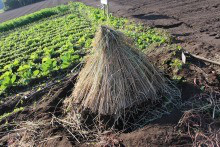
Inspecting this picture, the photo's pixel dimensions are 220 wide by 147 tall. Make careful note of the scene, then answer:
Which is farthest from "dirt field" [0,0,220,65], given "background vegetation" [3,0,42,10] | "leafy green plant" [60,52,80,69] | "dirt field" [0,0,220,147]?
"background vegetation" [3,0,42,10]

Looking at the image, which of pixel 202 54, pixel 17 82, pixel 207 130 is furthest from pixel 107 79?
pixel 17 82

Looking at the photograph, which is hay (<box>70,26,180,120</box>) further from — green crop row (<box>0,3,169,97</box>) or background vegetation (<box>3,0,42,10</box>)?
background vegetation (<box>3,0,42,10</box>)

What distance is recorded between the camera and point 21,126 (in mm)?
4227

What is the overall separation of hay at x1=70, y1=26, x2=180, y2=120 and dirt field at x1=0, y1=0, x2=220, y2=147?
0.50 metres

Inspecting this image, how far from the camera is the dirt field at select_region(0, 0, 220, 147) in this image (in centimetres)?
321

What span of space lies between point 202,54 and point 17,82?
491cm

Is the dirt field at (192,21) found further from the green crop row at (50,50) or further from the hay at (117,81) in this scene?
the hay at (117,81)

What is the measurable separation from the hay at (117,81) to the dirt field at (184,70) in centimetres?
50

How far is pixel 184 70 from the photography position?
4703 mm

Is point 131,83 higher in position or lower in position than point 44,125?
higher

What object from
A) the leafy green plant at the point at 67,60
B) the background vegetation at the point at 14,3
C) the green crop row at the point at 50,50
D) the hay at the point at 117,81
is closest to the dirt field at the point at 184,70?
the hay at the point at 117,81

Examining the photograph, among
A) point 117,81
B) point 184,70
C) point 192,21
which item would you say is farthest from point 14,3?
point 117,81

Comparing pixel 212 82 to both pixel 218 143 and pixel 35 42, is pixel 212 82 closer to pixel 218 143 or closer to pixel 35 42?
pixel 218 143

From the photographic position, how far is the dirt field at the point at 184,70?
10.5 ft
